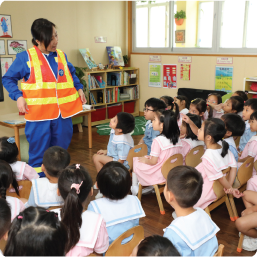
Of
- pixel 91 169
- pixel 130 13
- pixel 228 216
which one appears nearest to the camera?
pixel 228 216

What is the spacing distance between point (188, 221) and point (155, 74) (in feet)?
16.7

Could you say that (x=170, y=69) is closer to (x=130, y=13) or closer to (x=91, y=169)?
(x=130, y=13)

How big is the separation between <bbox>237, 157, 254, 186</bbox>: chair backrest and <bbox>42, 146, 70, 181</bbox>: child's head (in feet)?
4.00

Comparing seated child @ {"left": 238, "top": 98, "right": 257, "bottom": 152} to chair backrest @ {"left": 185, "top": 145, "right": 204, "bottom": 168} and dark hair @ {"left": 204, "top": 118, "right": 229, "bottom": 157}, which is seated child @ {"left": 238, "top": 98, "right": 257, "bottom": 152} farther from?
dark hair @ {"left": 204, "top": 118, "right": 229, "bottom": 157}

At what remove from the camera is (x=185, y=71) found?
5.67 metres

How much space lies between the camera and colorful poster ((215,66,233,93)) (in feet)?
16.7

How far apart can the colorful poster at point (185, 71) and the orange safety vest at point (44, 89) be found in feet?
10.9

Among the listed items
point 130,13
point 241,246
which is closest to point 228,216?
point 241,246

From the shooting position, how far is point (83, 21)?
5.58 metres

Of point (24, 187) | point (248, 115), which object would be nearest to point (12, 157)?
point (24, 187)

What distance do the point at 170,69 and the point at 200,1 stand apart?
1.33 meters

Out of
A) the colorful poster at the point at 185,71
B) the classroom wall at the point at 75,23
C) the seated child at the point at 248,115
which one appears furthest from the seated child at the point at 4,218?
the colorful poster at the point at 185,71

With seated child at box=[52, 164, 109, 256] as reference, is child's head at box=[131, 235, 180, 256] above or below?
above

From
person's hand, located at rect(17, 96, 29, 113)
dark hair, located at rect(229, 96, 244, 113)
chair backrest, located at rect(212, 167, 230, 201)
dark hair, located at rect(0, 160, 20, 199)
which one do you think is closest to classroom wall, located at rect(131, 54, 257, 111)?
dark hair, located at rect(229, 96, 244, 113)
